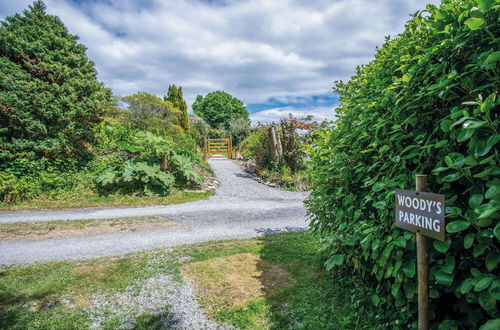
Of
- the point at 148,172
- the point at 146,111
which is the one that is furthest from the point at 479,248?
the point at 146,111

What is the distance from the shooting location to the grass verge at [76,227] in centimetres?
506

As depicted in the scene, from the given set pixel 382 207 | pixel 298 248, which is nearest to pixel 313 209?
pixel 298 248

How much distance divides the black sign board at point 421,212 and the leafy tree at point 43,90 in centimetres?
992

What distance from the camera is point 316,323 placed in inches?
97.9

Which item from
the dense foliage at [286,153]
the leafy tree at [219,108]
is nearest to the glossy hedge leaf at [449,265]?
the dense foliage at [286,153]

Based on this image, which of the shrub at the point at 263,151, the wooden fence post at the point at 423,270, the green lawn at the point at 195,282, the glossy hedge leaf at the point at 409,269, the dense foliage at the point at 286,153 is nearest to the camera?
the wooden fence post at the point at 423,270

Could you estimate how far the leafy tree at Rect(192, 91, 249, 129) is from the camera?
55562 millimetres

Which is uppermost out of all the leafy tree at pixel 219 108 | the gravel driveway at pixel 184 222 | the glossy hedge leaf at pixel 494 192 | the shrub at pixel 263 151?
the leafy tree at pixel 219 108

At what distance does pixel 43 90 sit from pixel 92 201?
4033mm

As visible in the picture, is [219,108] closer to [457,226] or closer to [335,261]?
[335,261]

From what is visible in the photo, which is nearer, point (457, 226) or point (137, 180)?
point (457, 226)

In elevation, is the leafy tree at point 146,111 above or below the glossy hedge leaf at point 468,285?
above

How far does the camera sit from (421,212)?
155cm

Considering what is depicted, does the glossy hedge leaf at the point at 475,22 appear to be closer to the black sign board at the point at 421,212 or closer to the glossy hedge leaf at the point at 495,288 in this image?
the black sign board at the point at 421,212
